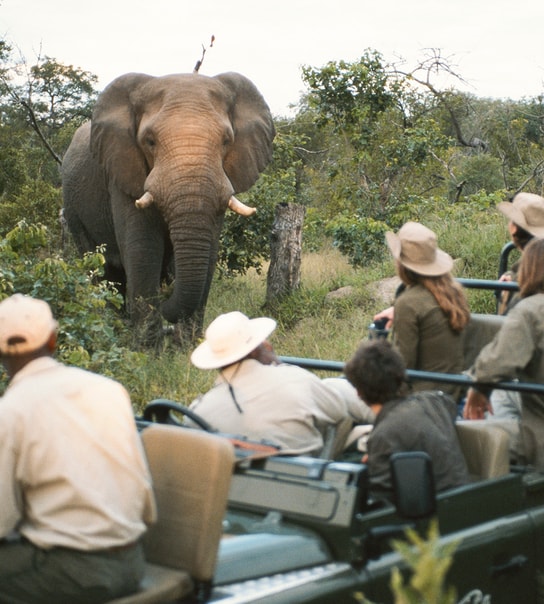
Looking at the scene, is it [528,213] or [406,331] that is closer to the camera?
[406,331]

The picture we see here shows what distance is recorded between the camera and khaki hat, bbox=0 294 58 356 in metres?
3.41

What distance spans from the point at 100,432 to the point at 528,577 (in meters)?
1.76

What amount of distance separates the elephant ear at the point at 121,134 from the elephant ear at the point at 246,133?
87 cm

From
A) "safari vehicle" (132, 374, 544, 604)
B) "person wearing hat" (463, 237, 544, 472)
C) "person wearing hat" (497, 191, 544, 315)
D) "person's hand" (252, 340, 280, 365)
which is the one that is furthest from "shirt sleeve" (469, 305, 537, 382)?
"person wearing hat" (497, 191, 544, 315)

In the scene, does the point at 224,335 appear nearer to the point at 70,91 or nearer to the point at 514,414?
the point at 514,414

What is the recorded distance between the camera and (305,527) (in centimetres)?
379

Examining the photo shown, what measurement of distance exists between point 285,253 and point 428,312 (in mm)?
8007

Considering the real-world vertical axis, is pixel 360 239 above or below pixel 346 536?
above

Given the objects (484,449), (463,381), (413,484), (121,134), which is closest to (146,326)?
(121,134)

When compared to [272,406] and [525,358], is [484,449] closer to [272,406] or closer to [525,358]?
[525,358]

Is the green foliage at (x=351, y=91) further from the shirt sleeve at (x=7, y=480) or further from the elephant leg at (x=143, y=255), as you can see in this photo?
the shirt sleeve at (x=7, y=480)

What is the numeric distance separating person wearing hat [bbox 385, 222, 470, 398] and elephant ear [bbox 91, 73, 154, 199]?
22.1 feet

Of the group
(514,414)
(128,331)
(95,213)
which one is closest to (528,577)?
(514,414)

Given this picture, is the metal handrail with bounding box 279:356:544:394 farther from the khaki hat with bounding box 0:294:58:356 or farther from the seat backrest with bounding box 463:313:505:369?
the khaki hat with bounding box 0:294:58:356
